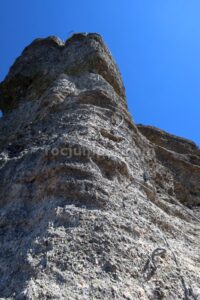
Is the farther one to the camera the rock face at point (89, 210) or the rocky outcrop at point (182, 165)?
the rocky outcrop at point (182, 165)

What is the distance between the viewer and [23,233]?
4941 mm

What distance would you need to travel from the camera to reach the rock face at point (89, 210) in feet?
13.7

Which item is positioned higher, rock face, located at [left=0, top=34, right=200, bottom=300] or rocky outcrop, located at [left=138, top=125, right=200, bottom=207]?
rocky outcrop, located at [left=138, top=125, right=200, bottom=207]

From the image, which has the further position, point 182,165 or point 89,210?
point 182,165

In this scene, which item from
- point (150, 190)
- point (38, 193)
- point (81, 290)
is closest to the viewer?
point (81, 290)

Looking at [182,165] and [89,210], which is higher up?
[182,165]

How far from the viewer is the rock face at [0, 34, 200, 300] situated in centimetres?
416

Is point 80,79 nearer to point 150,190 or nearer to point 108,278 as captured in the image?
point 150,190

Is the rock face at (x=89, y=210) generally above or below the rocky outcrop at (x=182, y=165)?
below

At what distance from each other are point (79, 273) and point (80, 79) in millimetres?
6794

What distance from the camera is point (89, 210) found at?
201 inches

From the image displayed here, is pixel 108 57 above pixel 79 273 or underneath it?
above

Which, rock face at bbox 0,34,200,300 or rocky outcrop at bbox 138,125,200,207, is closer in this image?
rock face at bbox 0,34,200,300

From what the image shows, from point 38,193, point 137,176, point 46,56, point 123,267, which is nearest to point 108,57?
point 46,56
